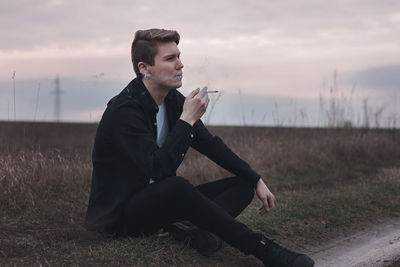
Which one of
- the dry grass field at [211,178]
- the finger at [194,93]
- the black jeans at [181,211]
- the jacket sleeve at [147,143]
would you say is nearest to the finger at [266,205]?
the black jeans at [181,211]

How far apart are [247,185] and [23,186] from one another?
259 cm

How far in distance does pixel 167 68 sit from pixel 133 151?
→ 22.7 inches

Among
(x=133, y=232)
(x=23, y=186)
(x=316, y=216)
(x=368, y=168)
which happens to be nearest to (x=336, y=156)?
(x=368, y=168)

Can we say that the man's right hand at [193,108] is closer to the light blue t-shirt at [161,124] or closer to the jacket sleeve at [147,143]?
the jacket sleeve at [147,143]

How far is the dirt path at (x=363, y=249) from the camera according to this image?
13.3ft

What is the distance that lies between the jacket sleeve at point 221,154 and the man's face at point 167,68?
18.5 inches

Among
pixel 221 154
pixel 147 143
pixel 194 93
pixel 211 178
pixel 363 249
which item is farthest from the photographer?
pixel 211 178

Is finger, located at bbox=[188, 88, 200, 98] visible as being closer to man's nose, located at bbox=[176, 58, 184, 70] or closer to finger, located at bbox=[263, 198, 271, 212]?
man's nose, located at bbox=[176, 58, 184, 70]

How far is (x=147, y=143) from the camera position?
10.6 feet

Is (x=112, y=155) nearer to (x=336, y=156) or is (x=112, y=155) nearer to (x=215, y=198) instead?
(x=215, y=198)

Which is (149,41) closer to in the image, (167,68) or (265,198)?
(167,68)

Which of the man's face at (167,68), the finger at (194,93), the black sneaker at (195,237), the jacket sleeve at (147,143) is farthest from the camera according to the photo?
the black sneaker at (195,237)

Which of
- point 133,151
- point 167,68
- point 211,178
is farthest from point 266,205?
point 211,178

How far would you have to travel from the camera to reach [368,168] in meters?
9.38
